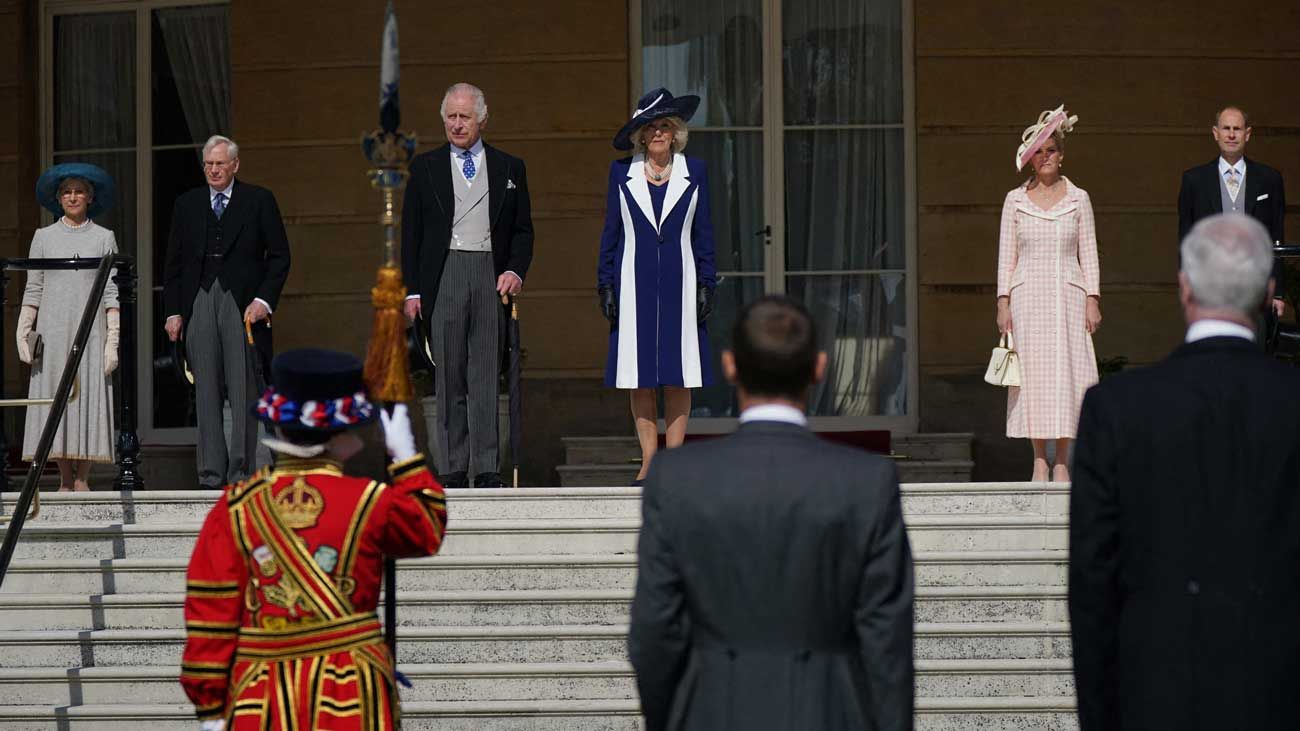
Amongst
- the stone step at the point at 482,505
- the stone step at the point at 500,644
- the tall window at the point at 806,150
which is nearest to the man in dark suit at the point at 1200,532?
the stone step at the point at 500,644

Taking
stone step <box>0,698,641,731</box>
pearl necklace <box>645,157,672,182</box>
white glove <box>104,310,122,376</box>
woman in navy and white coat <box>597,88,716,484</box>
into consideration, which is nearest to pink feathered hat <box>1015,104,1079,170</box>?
woman in navy and white coat <box>597,88,716,484</box>

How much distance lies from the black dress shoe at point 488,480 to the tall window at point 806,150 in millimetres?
3564

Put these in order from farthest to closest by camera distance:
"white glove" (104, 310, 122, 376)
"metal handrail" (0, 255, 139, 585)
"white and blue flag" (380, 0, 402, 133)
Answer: "white glove" (104, 310, 122, 376), "metal handrail" (0, 255, 139, 585), "white and blue flag" (380, 0, 402, 133)

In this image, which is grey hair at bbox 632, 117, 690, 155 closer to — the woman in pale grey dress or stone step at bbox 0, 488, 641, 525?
stone step at bbox 0, 488, 641, 525

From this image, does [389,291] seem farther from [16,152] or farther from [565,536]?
Result: [16,152]

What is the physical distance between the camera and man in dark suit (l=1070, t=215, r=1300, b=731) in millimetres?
3631

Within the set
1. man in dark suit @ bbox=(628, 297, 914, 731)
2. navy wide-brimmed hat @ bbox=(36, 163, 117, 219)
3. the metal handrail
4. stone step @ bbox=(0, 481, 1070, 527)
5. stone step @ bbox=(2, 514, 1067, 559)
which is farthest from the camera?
navy wide-brimmed hat @ bbox=(36, 163, 117, 219)

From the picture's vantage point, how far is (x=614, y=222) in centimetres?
827

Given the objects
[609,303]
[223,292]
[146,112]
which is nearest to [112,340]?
[223,292]

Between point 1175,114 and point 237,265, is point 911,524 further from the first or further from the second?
point 1175,114

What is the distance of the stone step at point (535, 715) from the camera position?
20.8 feet

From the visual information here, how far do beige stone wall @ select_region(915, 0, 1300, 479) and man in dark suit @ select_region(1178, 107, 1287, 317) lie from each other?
2.34 m

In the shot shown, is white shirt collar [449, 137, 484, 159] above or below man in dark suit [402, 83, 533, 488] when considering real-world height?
above

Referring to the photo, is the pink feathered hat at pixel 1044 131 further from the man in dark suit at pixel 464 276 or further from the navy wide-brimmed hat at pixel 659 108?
the man in dark suit at pixel 464 276
